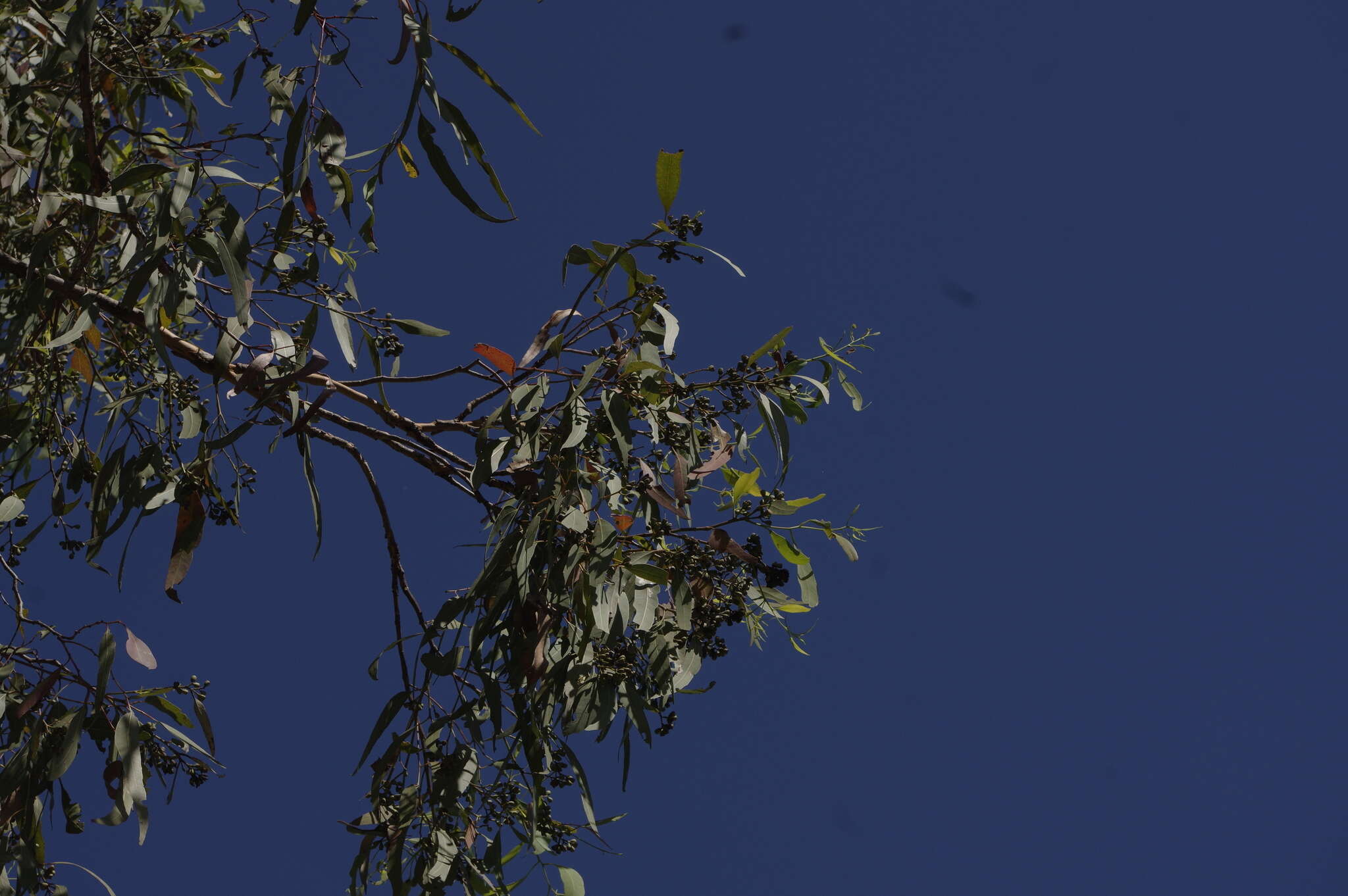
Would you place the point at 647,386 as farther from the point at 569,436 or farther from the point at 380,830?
the point at 380,830

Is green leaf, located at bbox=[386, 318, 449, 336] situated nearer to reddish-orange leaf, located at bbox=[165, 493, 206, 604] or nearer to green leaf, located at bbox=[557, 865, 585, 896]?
reddish-orange leaf, located at bbox=[165, 493, 206, 604]

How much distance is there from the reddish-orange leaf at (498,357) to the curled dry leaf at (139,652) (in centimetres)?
61

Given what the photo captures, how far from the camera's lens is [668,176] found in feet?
4.93

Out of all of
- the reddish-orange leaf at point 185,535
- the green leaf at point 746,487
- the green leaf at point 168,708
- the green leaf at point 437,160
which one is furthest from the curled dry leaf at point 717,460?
the green leaf at point 168,708

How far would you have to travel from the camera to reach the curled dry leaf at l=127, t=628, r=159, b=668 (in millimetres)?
1712

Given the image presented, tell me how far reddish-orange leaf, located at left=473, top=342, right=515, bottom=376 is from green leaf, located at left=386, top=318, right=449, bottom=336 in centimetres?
15

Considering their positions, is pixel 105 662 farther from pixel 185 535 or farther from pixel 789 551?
pixel 789 551

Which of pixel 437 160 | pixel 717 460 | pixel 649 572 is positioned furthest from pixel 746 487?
pixel 437 160

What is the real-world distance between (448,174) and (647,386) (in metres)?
0.41

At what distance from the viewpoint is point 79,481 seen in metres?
2.08

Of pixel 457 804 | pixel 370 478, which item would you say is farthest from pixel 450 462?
pixel 457 804

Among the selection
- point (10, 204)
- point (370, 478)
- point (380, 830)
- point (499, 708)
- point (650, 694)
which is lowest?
point (380, 830)

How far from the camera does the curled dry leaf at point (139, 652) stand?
67.4 inches

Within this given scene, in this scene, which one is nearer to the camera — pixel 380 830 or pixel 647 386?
pixel 647 386
